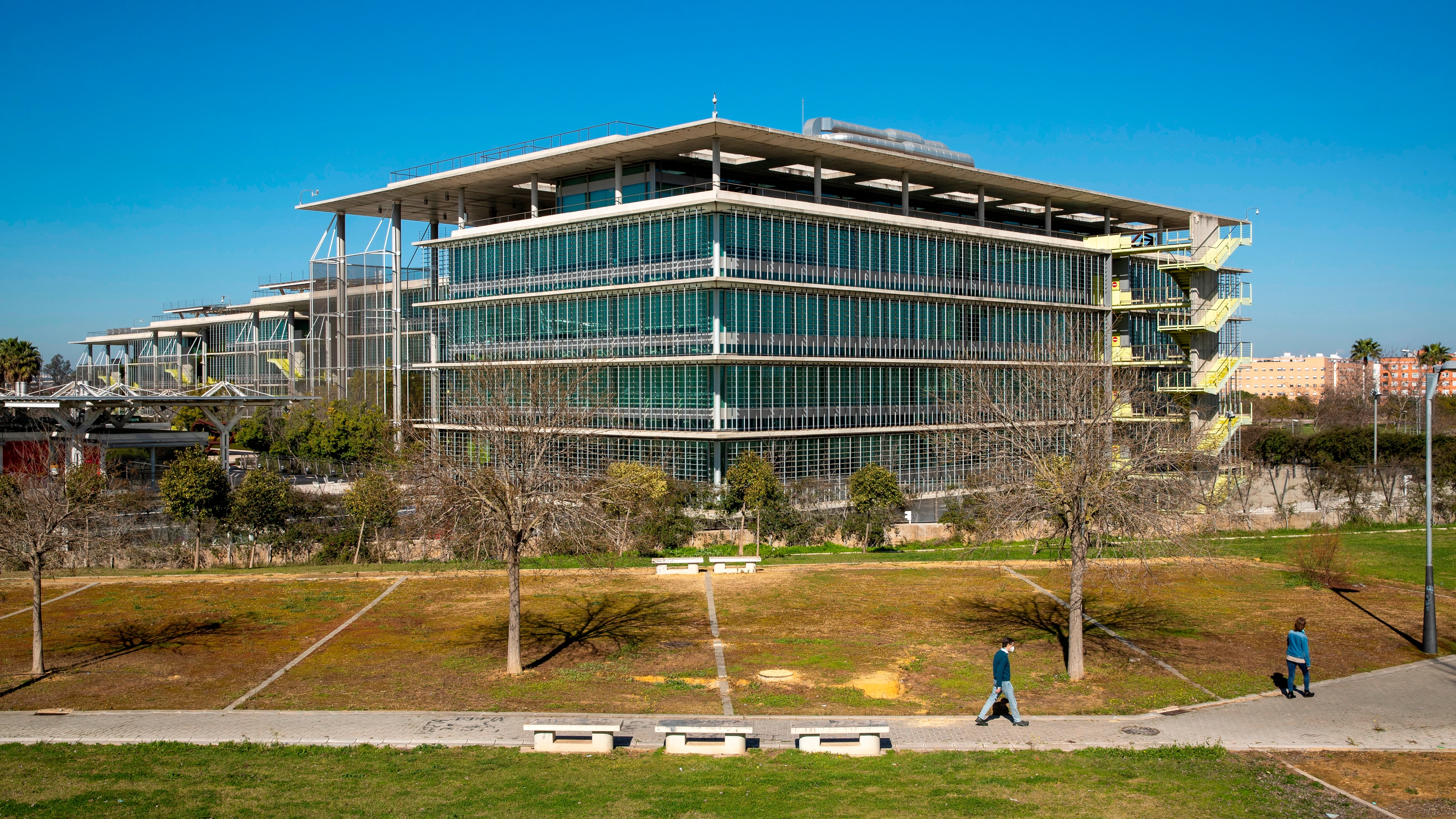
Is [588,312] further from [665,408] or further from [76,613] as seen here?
[76,613]

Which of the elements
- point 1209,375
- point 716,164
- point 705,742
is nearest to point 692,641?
point 705,742

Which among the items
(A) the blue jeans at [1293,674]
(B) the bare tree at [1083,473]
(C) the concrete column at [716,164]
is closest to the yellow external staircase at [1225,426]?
(C) the concrete column at [716,164]

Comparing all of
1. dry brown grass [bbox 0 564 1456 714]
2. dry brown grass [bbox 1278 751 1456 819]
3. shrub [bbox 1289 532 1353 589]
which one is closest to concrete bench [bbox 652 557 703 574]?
dry brown grass [bbox 0 564 1456 714]

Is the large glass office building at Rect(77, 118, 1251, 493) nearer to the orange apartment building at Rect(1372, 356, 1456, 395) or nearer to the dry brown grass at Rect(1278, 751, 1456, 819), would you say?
the orange apartment building at Rect(1372, 356, 1456, 395)

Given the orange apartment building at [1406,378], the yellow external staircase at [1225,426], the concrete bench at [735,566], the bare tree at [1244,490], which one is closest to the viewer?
the concrete bench at [735,566]

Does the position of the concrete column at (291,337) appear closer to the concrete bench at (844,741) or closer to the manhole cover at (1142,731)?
the concrete bench at (844,741)

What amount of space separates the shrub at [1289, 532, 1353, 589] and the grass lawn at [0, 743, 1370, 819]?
51.7ft

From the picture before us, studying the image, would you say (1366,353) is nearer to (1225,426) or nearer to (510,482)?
(1225,426)

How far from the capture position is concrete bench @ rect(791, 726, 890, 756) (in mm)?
15367

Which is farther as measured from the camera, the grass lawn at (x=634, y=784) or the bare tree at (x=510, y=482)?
the bare tree at (x=510, y=482)

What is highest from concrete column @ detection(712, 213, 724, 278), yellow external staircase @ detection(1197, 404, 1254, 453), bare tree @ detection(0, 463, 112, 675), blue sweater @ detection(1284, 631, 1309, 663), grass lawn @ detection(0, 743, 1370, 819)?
concrete column @ detection(712, 213, 724, 278)

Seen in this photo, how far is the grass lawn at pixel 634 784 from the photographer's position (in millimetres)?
13125

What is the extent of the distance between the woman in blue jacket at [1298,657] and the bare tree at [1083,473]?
2.47 meters

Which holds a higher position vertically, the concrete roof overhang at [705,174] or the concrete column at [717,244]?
the concrete roof overhang at [705,174]
